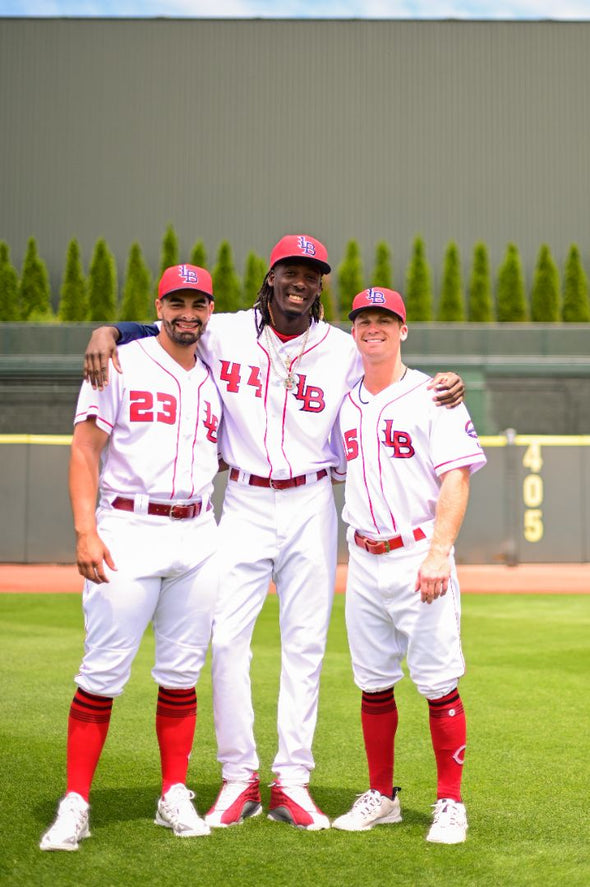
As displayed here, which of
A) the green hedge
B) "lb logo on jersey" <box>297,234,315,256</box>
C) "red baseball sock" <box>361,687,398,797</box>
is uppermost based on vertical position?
the green hedge

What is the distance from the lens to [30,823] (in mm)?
3986

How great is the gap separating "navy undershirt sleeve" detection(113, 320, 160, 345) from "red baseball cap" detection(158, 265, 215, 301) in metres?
0.18

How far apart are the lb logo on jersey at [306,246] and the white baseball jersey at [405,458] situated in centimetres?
69

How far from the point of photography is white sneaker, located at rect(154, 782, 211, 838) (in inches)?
154

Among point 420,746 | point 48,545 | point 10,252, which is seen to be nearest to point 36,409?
point 48,545

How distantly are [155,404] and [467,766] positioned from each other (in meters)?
2.55

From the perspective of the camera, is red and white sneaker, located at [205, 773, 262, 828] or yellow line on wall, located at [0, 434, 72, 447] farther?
yellow line on wall, located at [0, 434, 72, 447]

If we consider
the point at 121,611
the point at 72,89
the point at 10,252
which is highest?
the point at 72,89

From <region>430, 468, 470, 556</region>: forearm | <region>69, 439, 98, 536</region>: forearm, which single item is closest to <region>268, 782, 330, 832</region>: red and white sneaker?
<region>430, 468, 470, 556</region>: forearm

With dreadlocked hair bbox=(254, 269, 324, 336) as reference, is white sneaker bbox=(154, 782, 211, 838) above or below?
below

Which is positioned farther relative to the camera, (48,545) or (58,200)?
(58,200)

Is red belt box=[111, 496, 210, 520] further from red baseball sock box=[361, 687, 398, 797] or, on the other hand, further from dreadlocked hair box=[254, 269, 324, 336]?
red baseball sock box=[361, 687, 398, 797]

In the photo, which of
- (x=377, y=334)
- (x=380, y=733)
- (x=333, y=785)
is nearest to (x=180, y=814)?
(x=380, y=733)

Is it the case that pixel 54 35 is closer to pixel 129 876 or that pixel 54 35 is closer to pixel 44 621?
pixel 44 621
